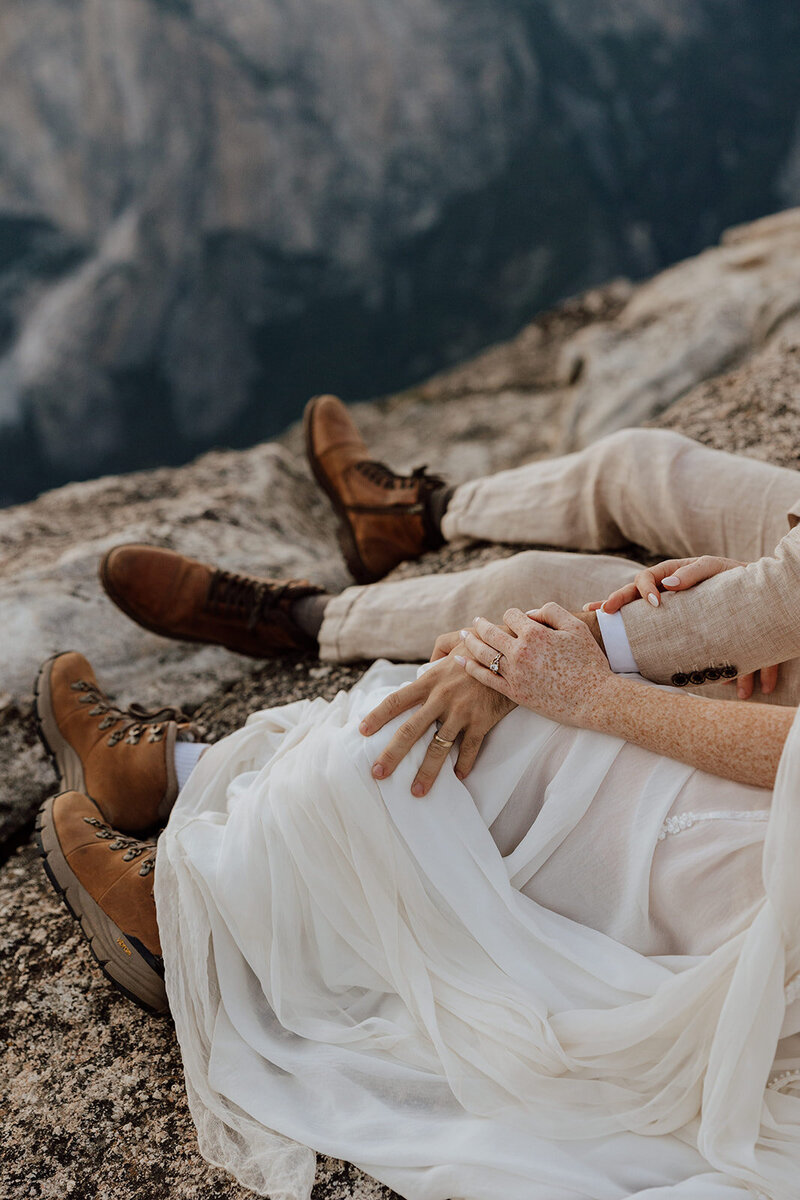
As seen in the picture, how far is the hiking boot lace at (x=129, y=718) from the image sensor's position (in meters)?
1.67

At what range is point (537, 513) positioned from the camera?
2057mm

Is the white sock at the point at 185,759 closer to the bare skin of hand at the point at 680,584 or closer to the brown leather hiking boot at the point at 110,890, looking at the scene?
the brown leather hiking boot at the point at 110,890

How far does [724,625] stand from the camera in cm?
129

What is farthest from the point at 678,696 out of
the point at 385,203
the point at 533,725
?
the point at 385,203

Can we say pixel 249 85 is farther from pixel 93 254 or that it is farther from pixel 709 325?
pixel 709 325

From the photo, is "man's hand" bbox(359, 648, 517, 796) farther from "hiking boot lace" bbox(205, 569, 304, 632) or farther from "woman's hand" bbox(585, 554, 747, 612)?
"hiking boot lace" bbox(205, 569, 304, 632)

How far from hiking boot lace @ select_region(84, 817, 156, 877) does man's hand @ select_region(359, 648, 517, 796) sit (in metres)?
0.50

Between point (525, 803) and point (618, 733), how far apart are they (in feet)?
0.58

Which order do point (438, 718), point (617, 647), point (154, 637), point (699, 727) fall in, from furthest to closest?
1. point (154, 637)
2. point (617, 647)
3. point (438, 718)
4. point (699, 727)

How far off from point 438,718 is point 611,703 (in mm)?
263

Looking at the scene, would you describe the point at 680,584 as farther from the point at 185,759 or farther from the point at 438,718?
the point at 185,759

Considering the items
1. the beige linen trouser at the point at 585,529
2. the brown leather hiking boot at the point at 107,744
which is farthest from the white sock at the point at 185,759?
the beige linen trouser at the point at 585,529

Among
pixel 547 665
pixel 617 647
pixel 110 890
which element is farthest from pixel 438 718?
pixel 110 890

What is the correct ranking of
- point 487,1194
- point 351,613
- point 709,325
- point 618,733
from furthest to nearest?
point 709,325, point 351,613, point 618,733, point 487,1194
